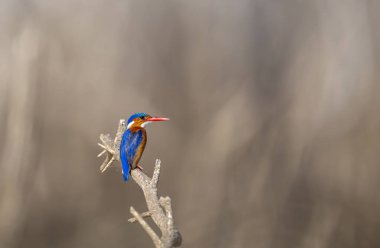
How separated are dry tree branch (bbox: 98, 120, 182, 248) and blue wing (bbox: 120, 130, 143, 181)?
3 cm

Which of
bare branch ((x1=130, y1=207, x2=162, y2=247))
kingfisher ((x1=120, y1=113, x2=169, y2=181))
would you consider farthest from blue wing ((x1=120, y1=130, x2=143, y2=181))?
bare branch ((x1=130, y1=207, x2=162, y2=247))

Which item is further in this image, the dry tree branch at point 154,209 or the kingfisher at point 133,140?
the kingfisher at point 133,140

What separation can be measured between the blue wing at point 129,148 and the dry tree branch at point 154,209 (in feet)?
0.10

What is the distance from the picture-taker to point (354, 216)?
9.27 ft

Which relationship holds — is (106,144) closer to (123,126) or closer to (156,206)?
(123,126)

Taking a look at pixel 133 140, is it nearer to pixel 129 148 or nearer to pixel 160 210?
pixel 129 148

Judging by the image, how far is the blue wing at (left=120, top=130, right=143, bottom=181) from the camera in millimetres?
1202

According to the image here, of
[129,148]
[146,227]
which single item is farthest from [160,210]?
[129,148]

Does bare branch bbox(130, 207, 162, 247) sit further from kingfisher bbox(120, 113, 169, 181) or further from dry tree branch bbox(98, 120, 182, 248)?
kingfisher bbox(120, 113, 169, 181)

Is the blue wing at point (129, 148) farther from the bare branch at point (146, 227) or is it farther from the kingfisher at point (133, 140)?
the bare branch at point (146, 227)

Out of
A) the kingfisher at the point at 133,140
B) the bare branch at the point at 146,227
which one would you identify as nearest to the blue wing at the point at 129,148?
the kingfisher at the point at 133,140

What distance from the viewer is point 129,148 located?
121 cm

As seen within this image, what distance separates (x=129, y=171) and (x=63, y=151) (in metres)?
1.70

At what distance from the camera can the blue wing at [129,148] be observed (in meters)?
1.20
